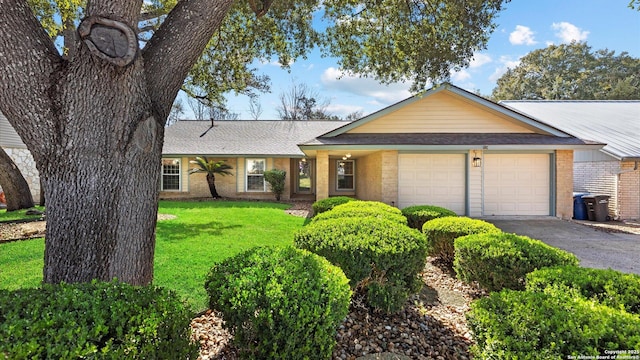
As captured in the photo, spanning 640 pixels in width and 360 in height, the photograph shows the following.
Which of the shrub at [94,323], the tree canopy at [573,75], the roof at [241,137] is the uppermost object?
the tree canopy at [573,75]

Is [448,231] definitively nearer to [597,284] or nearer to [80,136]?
[597,284]

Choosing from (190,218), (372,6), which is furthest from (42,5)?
(372,6)

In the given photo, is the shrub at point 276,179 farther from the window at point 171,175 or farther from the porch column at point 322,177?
the window at point 171,175

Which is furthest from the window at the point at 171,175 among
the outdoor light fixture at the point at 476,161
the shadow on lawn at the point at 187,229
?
the outdoor light fixture at the point at 476,161

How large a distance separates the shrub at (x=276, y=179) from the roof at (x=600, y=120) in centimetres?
1187

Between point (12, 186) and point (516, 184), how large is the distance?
1921cm

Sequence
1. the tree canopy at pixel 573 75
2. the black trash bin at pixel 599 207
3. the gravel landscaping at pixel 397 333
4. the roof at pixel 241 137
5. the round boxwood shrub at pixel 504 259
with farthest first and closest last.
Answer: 1. the tree canopy at pixel 573 75
2. the roof at pixel 241 137
3. the black trash bin at pixel 599 207
4. the round boxwood shrub at pixel 504 259
5. the gravel landscaping at pixel 397 333

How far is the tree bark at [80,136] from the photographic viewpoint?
2.48m

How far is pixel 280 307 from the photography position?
215 centimetres

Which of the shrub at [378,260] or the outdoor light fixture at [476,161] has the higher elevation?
the outdoor light fixture at [476,161]

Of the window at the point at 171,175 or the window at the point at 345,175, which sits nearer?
the window at the point at 171,175

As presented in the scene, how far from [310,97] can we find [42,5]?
29486 mm

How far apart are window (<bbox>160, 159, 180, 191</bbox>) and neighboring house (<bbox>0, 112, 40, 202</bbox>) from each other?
607 centimetres

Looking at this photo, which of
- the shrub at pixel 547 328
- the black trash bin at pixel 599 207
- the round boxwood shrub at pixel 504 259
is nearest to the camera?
the shrub at pixel 547 328
